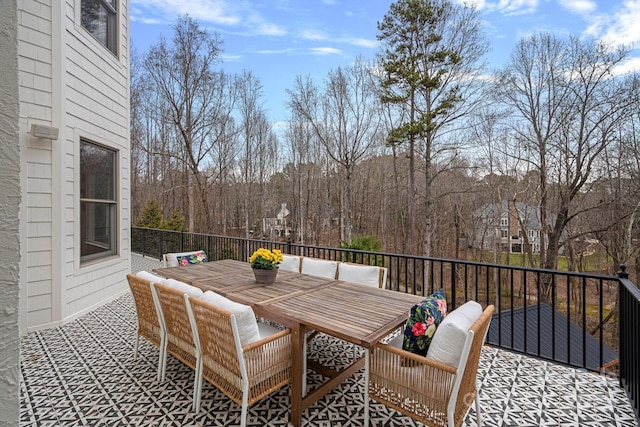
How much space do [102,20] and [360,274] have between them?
17.9 feet

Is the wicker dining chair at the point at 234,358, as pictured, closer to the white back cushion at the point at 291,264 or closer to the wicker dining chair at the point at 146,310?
the wicker dining chair at the point at 146,310

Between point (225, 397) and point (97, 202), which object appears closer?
point (225, 397)

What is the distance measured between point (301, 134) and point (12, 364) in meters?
14.8

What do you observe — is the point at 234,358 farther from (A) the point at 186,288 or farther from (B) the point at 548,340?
(B) the point at 548,340

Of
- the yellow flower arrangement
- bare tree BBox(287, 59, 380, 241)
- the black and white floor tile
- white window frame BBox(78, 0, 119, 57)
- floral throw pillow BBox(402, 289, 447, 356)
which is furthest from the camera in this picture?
bare tree BBox(287, 59, 380, 241)

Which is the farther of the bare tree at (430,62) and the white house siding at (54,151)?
the bare tree at (430,62)

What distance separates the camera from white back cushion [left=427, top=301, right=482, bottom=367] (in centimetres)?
175

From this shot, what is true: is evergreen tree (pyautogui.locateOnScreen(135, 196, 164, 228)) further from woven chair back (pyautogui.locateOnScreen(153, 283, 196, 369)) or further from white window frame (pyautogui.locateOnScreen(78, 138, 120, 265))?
woven chair back (pyautogui.locateOnScreen(153, 283, 196, 369))

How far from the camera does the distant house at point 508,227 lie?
11.9 metres

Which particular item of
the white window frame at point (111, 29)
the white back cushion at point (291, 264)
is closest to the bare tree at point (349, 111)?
the white back cushion at point (291, 264)

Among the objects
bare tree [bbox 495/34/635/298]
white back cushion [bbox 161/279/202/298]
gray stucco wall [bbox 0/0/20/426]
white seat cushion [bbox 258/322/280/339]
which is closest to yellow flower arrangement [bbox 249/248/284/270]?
white seat cushion [bbox 258/322/280/339]

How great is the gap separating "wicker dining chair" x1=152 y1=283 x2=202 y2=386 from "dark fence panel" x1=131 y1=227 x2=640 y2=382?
209 centimetres

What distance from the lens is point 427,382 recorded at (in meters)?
1.81

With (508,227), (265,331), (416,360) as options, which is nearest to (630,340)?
(416,360)
